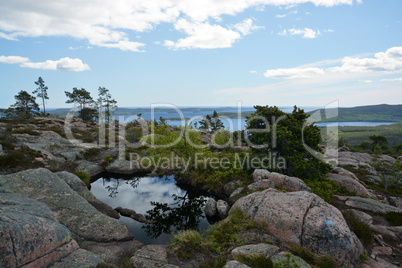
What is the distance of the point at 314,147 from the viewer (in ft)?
81.1

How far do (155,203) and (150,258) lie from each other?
43.5 ft

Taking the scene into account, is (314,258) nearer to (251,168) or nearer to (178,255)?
(178,255)

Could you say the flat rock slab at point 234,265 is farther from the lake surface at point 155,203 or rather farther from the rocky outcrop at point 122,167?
the rocky outcrop at point 122,167

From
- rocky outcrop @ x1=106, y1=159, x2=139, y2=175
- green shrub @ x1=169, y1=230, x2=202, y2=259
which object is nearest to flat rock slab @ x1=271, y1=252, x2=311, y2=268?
green shrub @ x1=169, y1=230, x2=202, y2=259

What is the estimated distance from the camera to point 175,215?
22578 millimetres

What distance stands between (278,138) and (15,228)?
77.9 feet

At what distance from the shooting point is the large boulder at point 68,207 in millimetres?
14656

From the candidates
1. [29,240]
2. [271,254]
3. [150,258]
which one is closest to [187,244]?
[150,258]

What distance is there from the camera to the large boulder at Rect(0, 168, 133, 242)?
14656 mm

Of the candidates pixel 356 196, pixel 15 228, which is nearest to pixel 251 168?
pixel 356 196

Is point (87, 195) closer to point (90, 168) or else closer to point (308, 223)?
point (90, 168)

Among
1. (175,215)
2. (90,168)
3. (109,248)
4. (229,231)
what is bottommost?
(175,215)

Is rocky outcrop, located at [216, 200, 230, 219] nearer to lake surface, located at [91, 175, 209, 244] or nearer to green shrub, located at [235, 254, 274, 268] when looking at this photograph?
lake surface, located at [91, 175, 209, 244]

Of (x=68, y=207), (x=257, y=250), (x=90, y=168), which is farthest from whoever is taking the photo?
(x=90, y=168)
